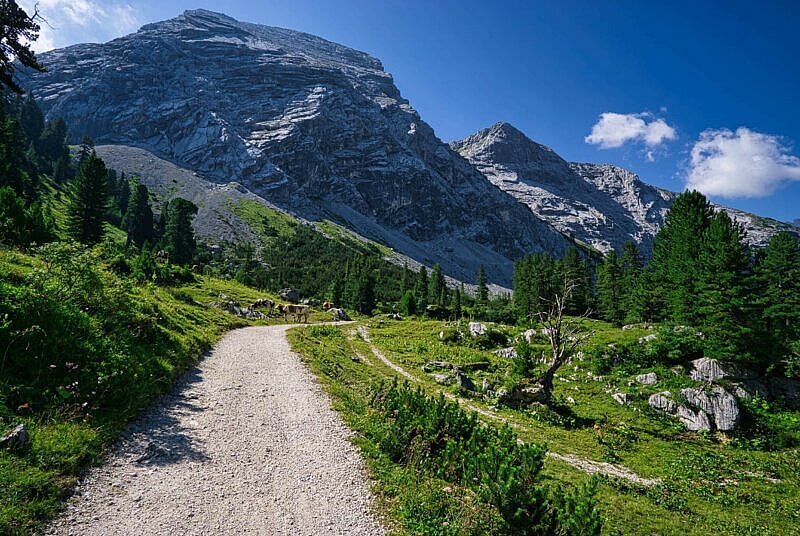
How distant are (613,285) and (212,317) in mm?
72167

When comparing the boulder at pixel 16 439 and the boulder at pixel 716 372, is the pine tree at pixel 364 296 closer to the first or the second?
the boulder at pixel 716 372

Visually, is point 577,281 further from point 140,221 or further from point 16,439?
point 140,221

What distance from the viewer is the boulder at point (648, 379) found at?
1018 inches

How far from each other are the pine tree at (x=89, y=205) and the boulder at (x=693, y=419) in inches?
3190

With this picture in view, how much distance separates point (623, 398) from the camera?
81.1ft

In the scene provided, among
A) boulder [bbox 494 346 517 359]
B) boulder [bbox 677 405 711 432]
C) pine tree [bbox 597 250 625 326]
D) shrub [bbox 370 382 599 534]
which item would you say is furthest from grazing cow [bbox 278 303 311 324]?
pine tree [bbox 597 250 625 326]

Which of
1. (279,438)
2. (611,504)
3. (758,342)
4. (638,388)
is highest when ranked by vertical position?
(758,342)

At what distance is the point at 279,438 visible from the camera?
11547mm

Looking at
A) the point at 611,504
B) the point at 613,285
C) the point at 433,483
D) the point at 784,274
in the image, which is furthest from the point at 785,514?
the point at 613,285

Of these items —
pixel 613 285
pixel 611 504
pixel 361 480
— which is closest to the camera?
pixel 361 480

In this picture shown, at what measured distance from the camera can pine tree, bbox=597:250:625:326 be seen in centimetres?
6900

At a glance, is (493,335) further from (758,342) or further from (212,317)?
(212,317)

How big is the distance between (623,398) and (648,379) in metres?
3.13

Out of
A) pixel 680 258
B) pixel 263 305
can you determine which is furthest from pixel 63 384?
pixel 680 258
